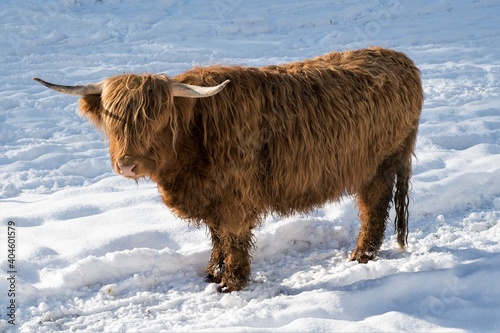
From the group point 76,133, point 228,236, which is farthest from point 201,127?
point 76,133

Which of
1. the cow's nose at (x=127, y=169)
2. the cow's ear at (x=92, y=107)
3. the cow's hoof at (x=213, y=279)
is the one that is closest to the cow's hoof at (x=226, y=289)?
the cow's hoof at (x=213, y=279)

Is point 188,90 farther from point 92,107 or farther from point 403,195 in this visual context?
point 403,195

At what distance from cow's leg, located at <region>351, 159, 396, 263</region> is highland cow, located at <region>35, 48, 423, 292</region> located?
4 centimetres

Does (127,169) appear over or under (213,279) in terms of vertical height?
over

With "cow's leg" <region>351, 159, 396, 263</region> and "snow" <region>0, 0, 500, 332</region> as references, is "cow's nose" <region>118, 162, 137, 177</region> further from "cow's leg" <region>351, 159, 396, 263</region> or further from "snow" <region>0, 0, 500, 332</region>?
"cow's leg" <region>351, 159, 396, 263</region>

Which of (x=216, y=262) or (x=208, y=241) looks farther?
(x=208, y=241)

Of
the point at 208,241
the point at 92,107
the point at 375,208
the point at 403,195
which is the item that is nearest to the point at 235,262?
the point at 208,241

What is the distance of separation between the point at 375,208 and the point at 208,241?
4.10ft

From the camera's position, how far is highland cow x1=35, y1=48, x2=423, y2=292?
3230 millimetres

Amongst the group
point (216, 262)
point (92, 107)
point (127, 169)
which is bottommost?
point (216, 262)

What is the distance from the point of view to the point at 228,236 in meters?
3.73

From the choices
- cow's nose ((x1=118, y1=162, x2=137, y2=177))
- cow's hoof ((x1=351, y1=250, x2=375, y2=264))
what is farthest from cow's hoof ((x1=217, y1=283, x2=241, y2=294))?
cow's nose ((x1=118, y1=162, x2=137, y2=177))

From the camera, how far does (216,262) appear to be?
3.99 meters

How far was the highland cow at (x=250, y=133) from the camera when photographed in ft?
10.6
